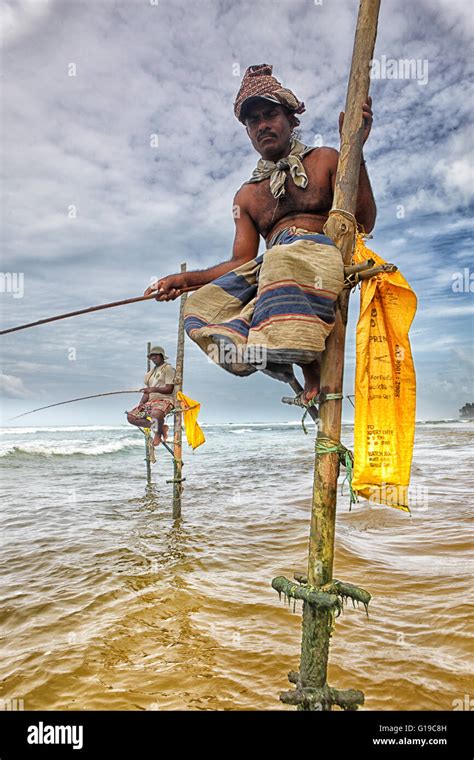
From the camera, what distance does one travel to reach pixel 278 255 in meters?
2.21

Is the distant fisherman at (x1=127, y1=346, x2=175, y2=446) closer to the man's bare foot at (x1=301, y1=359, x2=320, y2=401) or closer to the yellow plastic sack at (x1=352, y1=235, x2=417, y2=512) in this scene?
the man's bare foot at (x1=301, y1=359, x2=320, y2=401)

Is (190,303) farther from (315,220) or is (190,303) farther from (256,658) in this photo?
(256,658)

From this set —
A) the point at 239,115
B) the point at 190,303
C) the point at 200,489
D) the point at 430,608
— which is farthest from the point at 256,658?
the point at 200,489

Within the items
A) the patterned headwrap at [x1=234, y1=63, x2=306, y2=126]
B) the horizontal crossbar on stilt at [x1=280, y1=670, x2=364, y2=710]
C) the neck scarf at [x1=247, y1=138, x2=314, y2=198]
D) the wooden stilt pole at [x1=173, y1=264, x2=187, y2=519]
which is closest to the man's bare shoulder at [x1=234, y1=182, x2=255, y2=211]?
the neck scarf at [x1=247, y1=138, x2=314, y2=198]

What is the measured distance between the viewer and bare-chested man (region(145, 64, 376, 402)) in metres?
2.18

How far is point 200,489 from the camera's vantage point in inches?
567

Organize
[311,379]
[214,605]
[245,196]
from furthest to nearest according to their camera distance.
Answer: [214,605] → [245,196] → [311,379]

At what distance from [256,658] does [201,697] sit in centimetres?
69

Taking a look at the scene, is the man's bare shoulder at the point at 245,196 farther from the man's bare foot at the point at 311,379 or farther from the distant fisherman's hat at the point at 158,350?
the distant fisherman's hat at the point at 158,350

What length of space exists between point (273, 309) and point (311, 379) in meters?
0.77

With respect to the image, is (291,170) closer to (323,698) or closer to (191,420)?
(323,698)

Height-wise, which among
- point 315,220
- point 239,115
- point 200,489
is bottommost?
point 200,489

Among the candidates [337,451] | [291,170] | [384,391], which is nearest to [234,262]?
[291,170]

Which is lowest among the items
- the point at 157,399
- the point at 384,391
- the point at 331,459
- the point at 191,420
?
the point at 191,420
